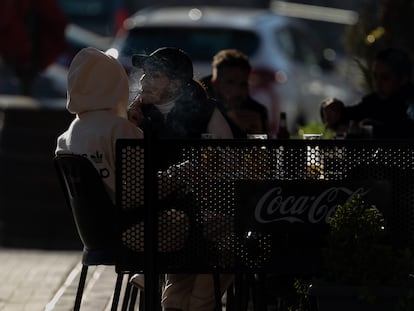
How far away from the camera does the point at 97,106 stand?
235 inches

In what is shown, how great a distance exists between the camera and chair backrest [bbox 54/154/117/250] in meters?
5.70

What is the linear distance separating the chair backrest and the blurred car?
26.9 ft

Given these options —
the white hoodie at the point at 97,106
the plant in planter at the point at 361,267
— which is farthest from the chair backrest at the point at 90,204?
the plant in planter at the point at 361,267

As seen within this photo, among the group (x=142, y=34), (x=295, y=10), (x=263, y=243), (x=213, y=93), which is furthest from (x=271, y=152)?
(x=295, y=10)

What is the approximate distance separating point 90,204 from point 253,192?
2.43ft

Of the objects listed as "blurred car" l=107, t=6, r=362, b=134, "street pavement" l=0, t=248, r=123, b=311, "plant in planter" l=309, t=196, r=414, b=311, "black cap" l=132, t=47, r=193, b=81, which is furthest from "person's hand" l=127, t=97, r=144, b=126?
"blurred car" l=107, t=6, r=362, b=134

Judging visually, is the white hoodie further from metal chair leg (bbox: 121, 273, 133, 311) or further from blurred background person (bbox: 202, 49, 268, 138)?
blurred background person (bbox: 202, 49, 268, 138)

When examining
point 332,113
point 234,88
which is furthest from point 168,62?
point 234,88

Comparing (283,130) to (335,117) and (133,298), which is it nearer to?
(335,117)

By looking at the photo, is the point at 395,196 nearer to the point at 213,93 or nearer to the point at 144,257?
the point at 144,257

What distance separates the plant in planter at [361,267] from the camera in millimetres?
5062

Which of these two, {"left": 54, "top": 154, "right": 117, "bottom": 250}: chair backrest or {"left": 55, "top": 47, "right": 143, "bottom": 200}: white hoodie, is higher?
{"left": 55, "top": 47, "right": 143, "bottom": 200}: white hoodie

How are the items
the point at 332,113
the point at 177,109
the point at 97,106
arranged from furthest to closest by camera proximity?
1. the point at 332,113
2. the point at 177,109
3. the point at 97,106

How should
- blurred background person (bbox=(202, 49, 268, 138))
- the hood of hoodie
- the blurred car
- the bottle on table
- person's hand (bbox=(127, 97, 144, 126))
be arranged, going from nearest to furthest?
the hood of hoodie, person's hand (bbox=(127, 97, 144, 126)), the bottle on table, blurred background person (bbox=(202, 49, 268, 138)), the blurred car
